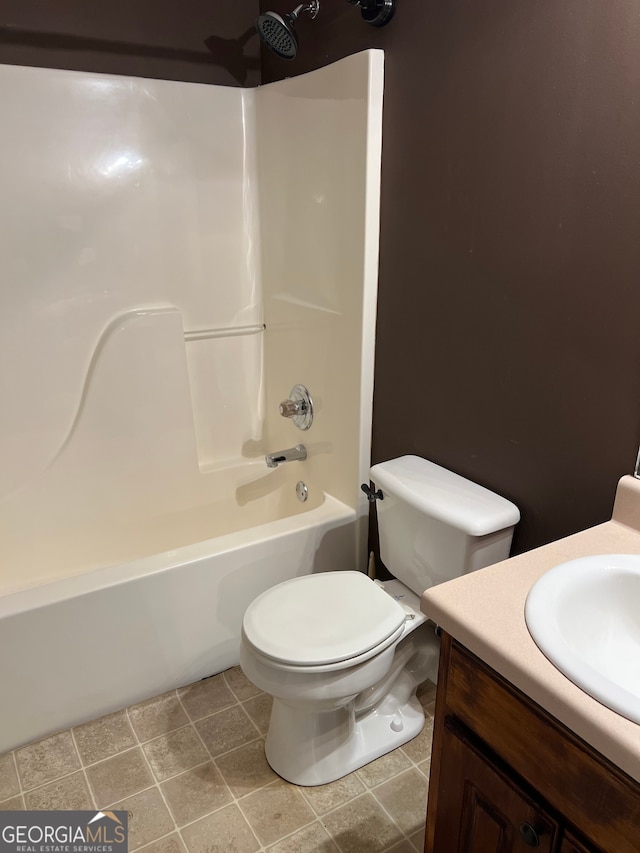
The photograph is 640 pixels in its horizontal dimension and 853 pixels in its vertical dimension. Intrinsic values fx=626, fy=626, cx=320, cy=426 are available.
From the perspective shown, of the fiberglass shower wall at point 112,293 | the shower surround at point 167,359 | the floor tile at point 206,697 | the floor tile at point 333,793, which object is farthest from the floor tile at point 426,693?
the fiberglass shower wall at point 112,293

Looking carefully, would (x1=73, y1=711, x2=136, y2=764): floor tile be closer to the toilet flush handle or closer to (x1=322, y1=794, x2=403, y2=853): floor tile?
(x1=322, y1=794, x2=403, y2=853): floor tile

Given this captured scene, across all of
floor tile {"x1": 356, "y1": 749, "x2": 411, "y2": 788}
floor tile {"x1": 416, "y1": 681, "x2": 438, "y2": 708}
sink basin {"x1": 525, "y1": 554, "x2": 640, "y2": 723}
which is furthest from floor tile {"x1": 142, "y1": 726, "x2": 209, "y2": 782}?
sink basin {"x1": 525, "y1": 554, "x2": 640, "y2": 723}

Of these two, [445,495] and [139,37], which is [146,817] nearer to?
[445,495]

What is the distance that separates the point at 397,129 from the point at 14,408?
1502mm

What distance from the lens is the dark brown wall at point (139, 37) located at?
1951mm

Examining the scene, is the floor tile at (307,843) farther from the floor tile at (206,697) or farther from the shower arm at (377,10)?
the shower arm at (377,10)

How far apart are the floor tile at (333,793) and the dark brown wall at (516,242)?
76 cm

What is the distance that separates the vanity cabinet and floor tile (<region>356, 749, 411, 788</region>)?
0.53 meters

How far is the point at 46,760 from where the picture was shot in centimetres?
168

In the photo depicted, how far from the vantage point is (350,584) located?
167 cm

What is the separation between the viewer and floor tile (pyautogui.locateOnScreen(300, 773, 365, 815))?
5.16 ft

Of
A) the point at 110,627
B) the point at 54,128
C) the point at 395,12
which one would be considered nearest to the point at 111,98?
the point at 54,128

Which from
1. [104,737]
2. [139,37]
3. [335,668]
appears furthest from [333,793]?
[139,37]

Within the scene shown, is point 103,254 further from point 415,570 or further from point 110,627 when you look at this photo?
point 415,570
